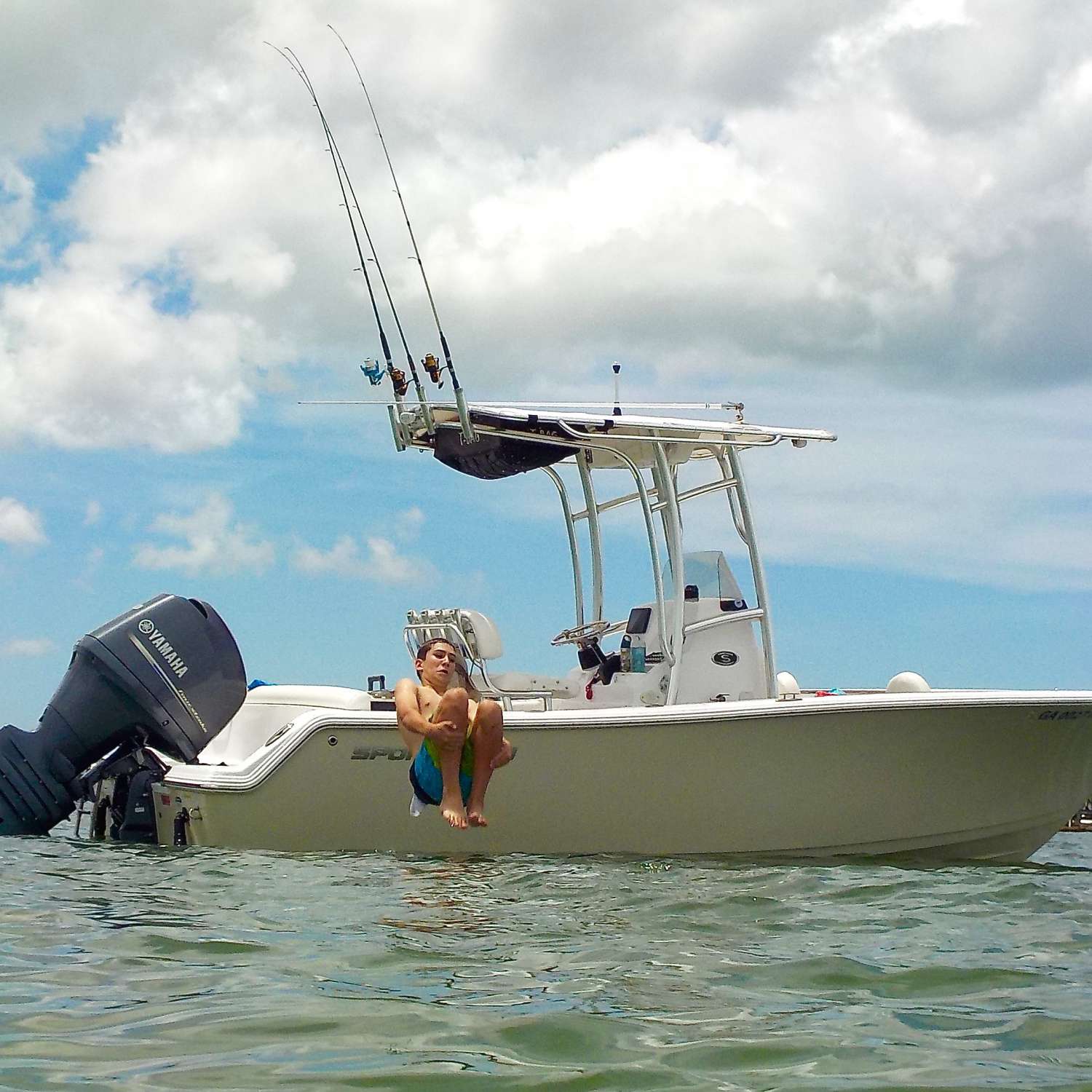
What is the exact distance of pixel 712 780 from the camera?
8445 millimetres

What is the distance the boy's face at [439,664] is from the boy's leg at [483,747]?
0.82 feet

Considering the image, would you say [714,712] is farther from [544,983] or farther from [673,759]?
[544,983]

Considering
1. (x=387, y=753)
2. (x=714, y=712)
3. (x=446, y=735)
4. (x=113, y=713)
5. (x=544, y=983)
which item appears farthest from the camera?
(x=113, y=713)

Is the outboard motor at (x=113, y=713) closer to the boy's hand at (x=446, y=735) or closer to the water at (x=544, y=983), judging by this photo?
the water at (x=544, y=983)

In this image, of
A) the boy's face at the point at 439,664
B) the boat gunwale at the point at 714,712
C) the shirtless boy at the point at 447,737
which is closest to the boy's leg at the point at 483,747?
the shirtless boy at the point at 447,737

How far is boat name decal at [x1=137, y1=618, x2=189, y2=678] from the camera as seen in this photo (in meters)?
9.53

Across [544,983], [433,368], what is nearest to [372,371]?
[433,368]

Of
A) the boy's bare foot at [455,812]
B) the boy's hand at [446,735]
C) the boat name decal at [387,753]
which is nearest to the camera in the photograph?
the boy's bare foot at [455,812]

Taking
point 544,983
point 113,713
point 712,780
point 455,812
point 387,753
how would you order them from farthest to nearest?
1. point 113,713
2. point 387,753
3. point 712,780
4. point 455,812
5. point 544,983

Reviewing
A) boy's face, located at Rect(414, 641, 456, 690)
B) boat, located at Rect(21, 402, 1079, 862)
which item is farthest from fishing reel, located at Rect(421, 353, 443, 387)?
boy's face, located at Rect(414, 641, 456, 690)

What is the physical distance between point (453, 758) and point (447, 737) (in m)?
0.16

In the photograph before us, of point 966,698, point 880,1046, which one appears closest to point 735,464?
point 966,698

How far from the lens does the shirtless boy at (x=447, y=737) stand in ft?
23.4

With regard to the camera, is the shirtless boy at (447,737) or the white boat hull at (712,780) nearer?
the shirtless boy at (447,737)
